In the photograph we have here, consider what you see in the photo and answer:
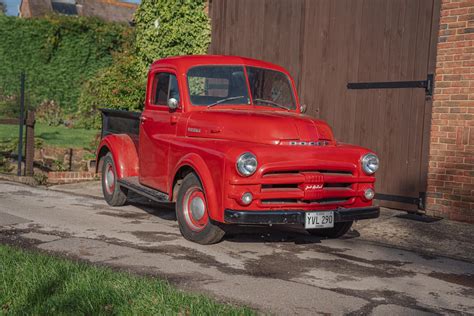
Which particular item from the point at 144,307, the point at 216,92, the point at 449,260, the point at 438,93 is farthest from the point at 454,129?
the point at 144,307

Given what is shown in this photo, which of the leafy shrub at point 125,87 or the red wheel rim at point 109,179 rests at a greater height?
the leafy shrub at point 125,87

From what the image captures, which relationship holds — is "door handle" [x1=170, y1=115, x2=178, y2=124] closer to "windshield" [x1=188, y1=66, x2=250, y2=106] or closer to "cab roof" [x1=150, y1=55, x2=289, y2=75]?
"windshield" [x1=188, y1=66, x2=250, y2=106]

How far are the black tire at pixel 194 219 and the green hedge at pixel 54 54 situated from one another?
16582mm

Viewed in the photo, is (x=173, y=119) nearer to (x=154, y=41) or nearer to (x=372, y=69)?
(x=372, y=69)

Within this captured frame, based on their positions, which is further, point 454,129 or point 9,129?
point 9,129

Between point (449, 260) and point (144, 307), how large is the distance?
3368 mm

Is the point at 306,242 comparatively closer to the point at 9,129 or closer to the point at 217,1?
the point at 217,1

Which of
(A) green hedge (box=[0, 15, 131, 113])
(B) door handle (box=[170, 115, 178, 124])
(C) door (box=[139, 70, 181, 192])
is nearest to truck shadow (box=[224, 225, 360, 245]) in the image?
(C) door (box=[139, 70, 181, 192])

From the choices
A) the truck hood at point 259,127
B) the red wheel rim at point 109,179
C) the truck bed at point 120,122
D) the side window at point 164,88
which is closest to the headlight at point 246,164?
the truck hood at point 259,127

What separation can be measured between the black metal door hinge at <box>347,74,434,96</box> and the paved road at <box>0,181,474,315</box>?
1750 millimetres

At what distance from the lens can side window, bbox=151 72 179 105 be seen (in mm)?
7133

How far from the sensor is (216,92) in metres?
6.89

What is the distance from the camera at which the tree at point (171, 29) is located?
11.9 metres

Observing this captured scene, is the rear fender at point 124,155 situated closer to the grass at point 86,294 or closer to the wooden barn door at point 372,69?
the wooden barn door at point 372,69
